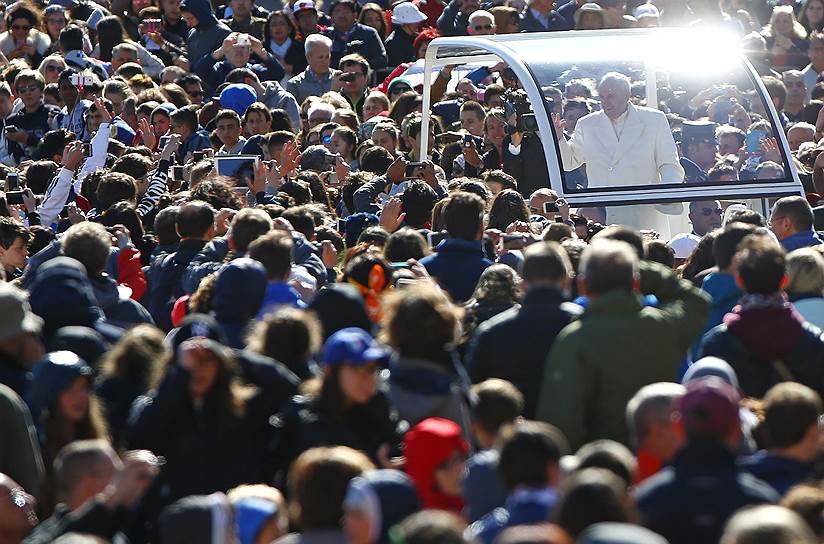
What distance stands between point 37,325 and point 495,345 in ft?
5.58

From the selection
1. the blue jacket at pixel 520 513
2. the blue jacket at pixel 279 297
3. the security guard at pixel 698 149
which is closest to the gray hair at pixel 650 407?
the blue jacket at pixel 520 513

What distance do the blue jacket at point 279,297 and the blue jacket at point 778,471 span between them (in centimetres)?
242

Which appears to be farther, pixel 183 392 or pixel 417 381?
pixel 417 381

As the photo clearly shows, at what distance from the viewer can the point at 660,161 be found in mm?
11500

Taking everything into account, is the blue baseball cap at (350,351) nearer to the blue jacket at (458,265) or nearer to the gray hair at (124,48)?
the blue jacket at (458,265)

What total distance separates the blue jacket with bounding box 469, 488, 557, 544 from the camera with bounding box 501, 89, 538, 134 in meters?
7.57

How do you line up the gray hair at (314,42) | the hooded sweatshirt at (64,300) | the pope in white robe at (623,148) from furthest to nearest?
the gray hair at (314,42) < the pope in white robe at (623,148) < the hooded sweatshirt at (64,300)

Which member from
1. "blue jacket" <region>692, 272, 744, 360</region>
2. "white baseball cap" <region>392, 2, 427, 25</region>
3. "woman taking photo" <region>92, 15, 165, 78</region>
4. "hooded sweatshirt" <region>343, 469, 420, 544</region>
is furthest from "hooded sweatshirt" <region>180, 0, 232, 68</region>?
"hooded sweatshirt" <region>343, 469, 420, 544</region>

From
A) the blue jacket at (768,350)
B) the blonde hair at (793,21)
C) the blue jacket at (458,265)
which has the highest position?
the blue jacket at (768,350)

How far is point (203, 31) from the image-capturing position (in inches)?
680

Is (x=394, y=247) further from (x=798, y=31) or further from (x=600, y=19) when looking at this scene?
(x=798, y=31)

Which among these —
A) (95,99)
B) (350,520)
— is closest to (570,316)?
(350,520)

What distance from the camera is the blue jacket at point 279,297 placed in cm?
685

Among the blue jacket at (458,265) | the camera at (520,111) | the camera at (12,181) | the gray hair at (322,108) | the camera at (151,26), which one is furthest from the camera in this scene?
the camera at (151,26)
